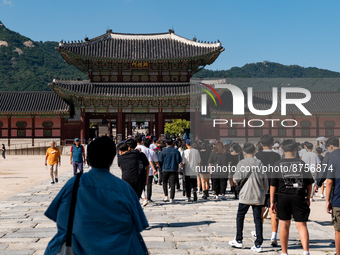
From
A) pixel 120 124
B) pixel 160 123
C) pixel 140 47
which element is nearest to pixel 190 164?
pixel 160 123

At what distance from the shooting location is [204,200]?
9.65 meters

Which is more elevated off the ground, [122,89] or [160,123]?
[122,89]

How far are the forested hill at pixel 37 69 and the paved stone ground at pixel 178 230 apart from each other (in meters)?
71.8

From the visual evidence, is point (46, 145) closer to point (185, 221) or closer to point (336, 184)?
point (185, 221)

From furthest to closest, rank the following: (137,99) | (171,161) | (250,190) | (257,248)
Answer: (137,99) < (171,161) < (250,190) < (257,248)

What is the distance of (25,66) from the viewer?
94.6 meters

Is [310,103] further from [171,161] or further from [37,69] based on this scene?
[37,69]

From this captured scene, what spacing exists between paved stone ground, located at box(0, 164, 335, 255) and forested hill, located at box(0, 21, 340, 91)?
236 feet

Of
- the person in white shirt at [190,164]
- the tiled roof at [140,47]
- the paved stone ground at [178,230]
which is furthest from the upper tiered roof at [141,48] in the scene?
the paved stone ground at [178,230]

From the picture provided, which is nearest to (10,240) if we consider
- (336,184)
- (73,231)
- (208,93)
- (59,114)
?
(73,231)

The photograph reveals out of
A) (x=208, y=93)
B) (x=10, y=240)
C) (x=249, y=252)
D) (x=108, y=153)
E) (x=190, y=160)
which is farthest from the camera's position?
(x=208, y=93)

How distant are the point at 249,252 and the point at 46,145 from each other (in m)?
27.7

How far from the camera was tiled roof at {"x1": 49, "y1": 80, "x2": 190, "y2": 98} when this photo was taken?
26266mm

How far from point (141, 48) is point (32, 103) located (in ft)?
36.9
